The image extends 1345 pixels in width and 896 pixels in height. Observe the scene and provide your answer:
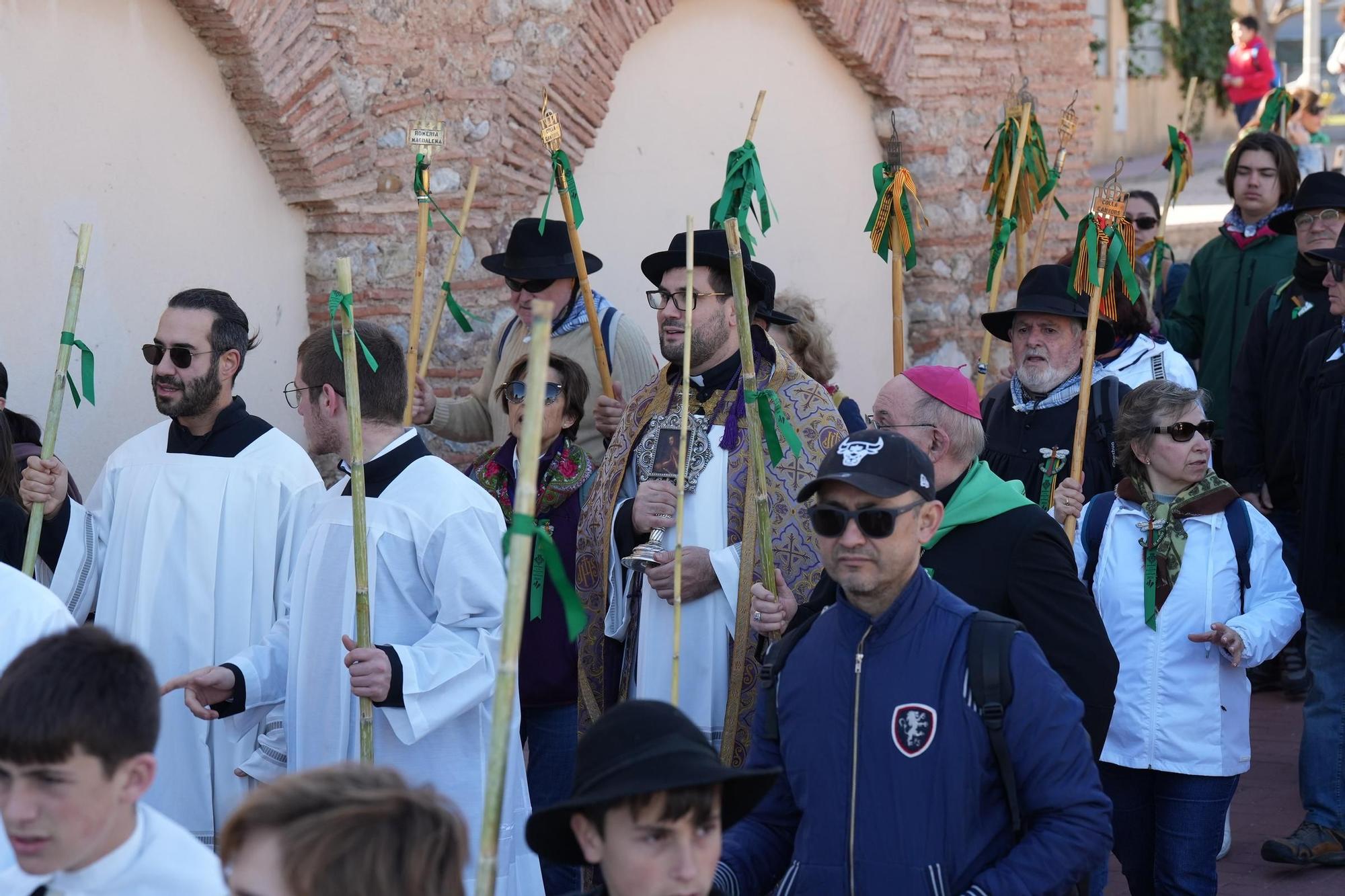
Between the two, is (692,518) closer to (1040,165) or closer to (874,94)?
(1040,165)

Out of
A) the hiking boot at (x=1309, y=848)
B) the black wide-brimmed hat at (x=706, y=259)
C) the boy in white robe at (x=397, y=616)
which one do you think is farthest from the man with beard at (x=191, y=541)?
the hiking boot at (x=1309, y=848)

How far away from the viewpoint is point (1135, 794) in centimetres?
496

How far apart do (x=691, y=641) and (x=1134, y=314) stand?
8.17 ft

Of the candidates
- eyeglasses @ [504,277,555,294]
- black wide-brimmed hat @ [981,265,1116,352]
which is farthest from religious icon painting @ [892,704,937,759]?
eyeglasses @ [504,277,555,294]

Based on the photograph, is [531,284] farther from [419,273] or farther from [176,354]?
[176,354]

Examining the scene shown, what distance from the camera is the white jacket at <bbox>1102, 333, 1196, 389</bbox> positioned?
250 inches

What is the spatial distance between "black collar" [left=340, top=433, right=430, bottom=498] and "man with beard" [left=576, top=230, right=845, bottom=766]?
30.1 inches

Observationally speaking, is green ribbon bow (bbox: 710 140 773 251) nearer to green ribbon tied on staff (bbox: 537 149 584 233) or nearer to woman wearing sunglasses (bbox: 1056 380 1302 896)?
green ribbon tied on staff (bbox: 537 149 584 233)

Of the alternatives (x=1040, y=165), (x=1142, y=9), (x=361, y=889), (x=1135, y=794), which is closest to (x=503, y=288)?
(x=1040, y=165)

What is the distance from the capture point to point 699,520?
5.02 metres

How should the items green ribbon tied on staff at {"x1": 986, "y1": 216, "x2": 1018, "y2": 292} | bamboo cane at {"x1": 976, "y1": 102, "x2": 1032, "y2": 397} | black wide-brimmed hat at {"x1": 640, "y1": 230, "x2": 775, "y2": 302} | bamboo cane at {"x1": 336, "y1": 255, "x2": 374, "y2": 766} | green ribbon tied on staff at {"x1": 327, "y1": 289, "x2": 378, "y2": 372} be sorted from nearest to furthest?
bamboo cane at {"x1": 336, "y1": 255, "x2": 374, "y2": 766} < green ribbon tied on staff at {"x1": 327, "y1": 289, "x2": 378, "y2": 372} < black wide-brimmed hat at {"x1": 640, "y1": 230, "x2": 775, "y2": 302} < bamboo cane at {"x1": 976, "y1": 102, "x2": 1032, "y2": 397} < green ribbon tied on staff at {"x1": 986, "y1": 216, "x2": 1018, "y2": 292}

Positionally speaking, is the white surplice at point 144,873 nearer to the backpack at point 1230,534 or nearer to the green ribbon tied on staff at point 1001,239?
the backpack at point 1230,534

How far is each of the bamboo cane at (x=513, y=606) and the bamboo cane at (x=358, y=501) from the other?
4.66 ft

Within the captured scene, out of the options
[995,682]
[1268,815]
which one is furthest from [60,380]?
[1268,815]
